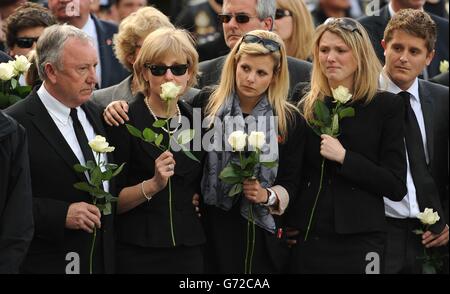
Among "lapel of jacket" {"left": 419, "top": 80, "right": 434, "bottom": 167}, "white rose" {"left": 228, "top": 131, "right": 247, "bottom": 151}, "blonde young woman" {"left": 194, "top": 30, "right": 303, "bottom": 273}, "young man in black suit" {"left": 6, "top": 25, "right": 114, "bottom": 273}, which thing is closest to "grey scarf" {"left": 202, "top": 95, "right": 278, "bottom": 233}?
"blonde young woman" {"left": 194, "top": 30, "right": 303, "bottom": 273}

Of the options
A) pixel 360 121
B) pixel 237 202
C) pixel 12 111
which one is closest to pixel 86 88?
pixel 12 111

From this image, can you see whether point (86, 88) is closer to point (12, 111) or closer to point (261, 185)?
point (12, 111)

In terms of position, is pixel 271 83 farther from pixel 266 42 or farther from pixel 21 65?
pixel 21 65

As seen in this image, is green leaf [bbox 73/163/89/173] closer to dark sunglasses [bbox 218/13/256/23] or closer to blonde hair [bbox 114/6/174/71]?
blonde hair [bbox 114/6/174/71]

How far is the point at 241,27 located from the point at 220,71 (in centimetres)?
32

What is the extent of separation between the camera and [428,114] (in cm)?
786

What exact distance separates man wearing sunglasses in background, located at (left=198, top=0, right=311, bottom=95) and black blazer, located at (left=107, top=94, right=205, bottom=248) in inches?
41.5

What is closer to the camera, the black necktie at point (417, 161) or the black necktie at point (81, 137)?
the black necktie at point (81, 137)

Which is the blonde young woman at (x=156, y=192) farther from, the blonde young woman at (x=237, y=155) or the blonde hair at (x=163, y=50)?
Answer: the blonde young woman at (x=237, y=155)

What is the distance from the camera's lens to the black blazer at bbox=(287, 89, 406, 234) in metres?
7.06

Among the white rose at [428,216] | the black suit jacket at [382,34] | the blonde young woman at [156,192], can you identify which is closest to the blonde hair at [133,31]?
the blonde young woman at [156,192]

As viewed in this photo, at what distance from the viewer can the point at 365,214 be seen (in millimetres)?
7086

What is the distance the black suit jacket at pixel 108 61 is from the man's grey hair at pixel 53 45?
207cm

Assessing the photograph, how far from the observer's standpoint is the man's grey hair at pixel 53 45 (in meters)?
6.71
